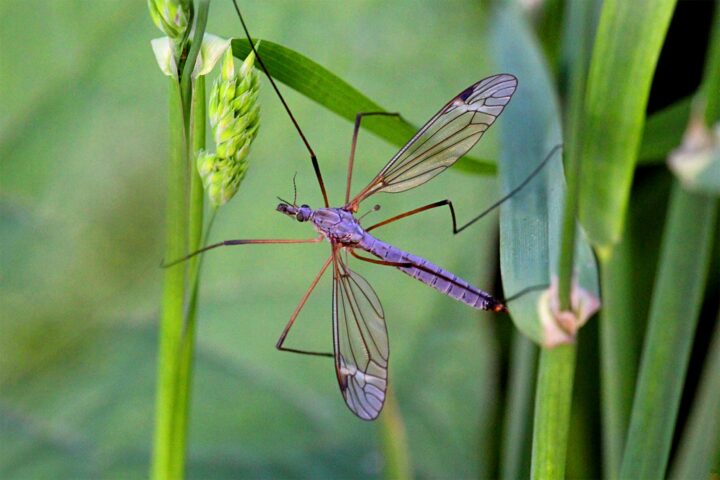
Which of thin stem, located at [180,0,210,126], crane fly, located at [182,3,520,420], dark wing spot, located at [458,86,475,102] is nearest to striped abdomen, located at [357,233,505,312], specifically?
crane fly, located at [182,3,520,420]

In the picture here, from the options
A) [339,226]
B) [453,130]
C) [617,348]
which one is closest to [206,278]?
[339,226]

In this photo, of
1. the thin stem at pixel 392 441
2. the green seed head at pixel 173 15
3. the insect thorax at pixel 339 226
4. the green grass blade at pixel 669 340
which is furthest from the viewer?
the insect thorax at pixel 339 226

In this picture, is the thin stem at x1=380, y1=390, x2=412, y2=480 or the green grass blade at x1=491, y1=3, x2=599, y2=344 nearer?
the green grass blade at x1=491, y1=3, x2=599, y2=344

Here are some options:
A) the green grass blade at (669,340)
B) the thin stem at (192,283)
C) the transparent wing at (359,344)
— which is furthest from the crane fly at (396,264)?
the green grass blade at (669,340)

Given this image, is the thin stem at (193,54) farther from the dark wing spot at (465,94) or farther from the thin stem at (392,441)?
the thin stem at (392,441)

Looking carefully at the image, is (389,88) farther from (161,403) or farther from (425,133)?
(161,403)

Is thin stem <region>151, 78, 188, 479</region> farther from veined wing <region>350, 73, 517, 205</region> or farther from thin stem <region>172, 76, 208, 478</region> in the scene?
veined wing <region>350, 73, 517, 205</region>
